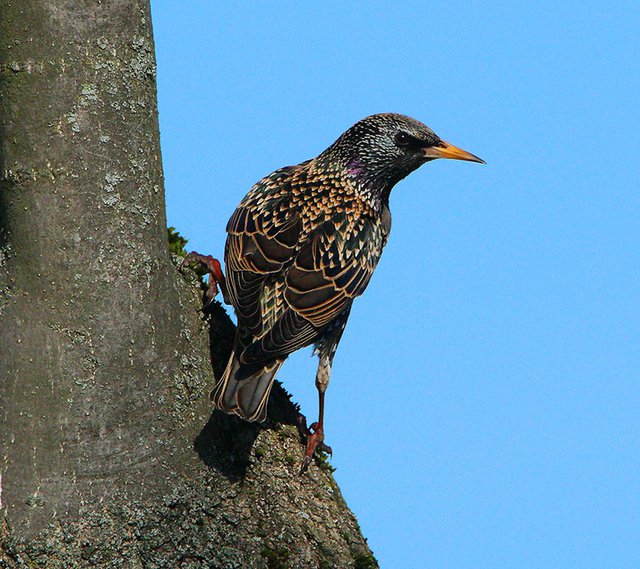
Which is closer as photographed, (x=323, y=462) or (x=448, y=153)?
(x=323, y=462)

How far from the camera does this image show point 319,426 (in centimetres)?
518

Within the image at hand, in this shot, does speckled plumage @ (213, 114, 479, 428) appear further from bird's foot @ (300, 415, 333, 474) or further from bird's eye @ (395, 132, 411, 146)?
bird's foot @ (300, 415, 333, 474)

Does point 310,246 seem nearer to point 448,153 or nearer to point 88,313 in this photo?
point 448,153

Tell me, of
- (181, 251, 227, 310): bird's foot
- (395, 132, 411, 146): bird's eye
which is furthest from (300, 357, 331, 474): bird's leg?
(395, 132, 411, 146): bird's eye

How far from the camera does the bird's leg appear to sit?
486cm

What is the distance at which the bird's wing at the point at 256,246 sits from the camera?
5.11 metres

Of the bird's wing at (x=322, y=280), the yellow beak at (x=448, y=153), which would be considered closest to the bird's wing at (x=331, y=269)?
the bird's wing at (x=322, y=280)

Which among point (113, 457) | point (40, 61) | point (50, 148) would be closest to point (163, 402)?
point (113, 457)

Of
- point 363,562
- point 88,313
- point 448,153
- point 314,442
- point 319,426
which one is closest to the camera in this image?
point 88,313

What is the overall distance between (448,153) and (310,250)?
1.35m

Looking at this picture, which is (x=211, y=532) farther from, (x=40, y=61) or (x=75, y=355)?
(x=40, y=61)

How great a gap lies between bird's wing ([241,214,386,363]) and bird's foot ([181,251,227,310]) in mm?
353

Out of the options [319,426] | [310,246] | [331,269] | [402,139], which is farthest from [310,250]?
[402,139]

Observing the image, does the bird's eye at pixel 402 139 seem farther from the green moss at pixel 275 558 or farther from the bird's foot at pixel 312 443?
the green moss at pixel 275 558
